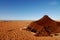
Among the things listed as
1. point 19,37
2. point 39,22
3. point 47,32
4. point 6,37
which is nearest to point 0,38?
point 6,37

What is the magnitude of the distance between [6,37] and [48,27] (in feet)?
11.4

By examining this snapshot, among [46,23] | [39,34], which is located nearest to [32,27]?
[46,23]

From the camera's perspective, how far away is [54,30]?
948cm

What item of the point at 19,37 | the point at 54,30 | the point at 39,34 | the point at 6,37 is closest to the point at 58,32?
the point at 54,30

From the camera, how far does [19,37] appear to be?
7.03 metres

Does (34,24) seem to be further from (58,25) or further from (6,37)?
(6,37)

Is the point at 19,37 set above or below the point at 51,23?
below

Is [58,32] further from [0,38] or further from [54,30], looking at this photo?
[0,38]

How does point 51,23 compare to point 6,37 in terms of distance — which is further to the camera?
point 51,23

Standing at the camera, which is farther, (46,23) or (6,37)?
(46,23)

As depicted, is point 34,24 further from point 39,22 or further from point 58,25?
point 58,25

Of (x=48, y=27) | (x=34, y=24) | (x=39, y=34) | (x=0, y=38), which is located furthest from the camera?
(x=34, y=24)

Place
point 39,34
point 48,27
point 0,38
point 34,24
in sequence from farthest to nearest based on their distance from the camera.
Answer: point 34,24
point 48,27
point 39,34
point 0,38

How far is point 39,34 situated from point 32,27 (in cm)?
188
